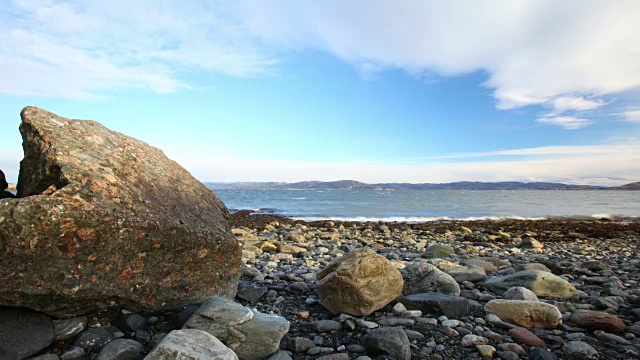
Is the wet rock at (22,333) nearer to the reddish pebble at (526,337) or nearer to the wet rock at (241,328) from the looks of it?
the wet rock at (241,328)

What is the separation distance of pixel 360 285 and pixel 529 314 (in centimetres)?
199

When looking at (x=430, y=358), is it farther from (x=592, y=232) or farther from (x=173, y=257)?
(x=592, y=232)

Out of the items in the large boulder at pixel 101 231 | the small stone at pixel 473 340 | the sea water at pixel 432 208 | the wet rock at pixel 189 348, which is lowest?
the sea water at pixel 432 208

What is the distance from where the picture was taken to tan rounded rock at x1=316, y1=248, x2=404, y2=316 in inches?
172

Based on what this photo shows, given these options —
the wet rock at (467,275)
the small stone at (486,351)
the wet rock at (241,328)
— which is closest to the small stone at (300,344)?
the wet rock at (241,328)

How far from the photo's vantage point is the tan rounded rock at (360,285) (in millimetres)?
4367

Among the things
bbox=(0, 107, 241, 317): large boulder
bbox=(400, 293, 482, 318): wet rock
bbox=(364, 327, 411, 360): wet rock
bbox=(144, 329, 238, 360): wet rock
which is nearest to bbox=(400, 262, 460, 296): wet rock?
bbox=(400, 293, 482, 318): wet rock

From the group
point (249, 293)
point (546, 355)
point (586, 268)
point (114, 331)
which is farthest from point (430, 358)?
point (586, 268)

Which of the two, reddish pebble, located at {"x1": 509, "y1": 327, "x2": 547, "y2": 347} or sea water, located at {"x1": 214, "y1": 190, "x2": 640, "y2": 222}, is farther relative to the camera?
sea water, located at {"x1": 214, "y1": 190, "x2": 640, "y2": 222}

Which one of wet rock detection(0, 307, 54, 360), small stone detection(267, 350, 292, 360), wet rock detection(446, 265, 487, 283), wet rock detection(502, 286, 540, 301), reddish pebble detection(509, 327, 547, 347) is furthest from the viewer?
wet rock detection(446, 265, 487, 283)

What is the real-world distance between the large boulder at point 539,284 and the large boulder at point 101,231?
3.97 metres

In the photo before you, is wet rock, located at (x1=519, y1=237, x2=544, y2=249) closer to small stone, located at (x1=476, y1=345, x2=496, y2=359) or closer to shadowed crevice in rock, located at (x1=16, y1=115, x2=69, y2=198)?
small stone, located at (x1=476, y1=345, x2=496, y2=359)

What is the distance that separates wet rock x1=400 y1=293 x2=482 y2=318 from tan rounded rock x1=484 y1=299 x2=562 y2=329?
0.30m

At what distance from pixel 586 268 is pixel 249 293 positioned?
6.99 m
